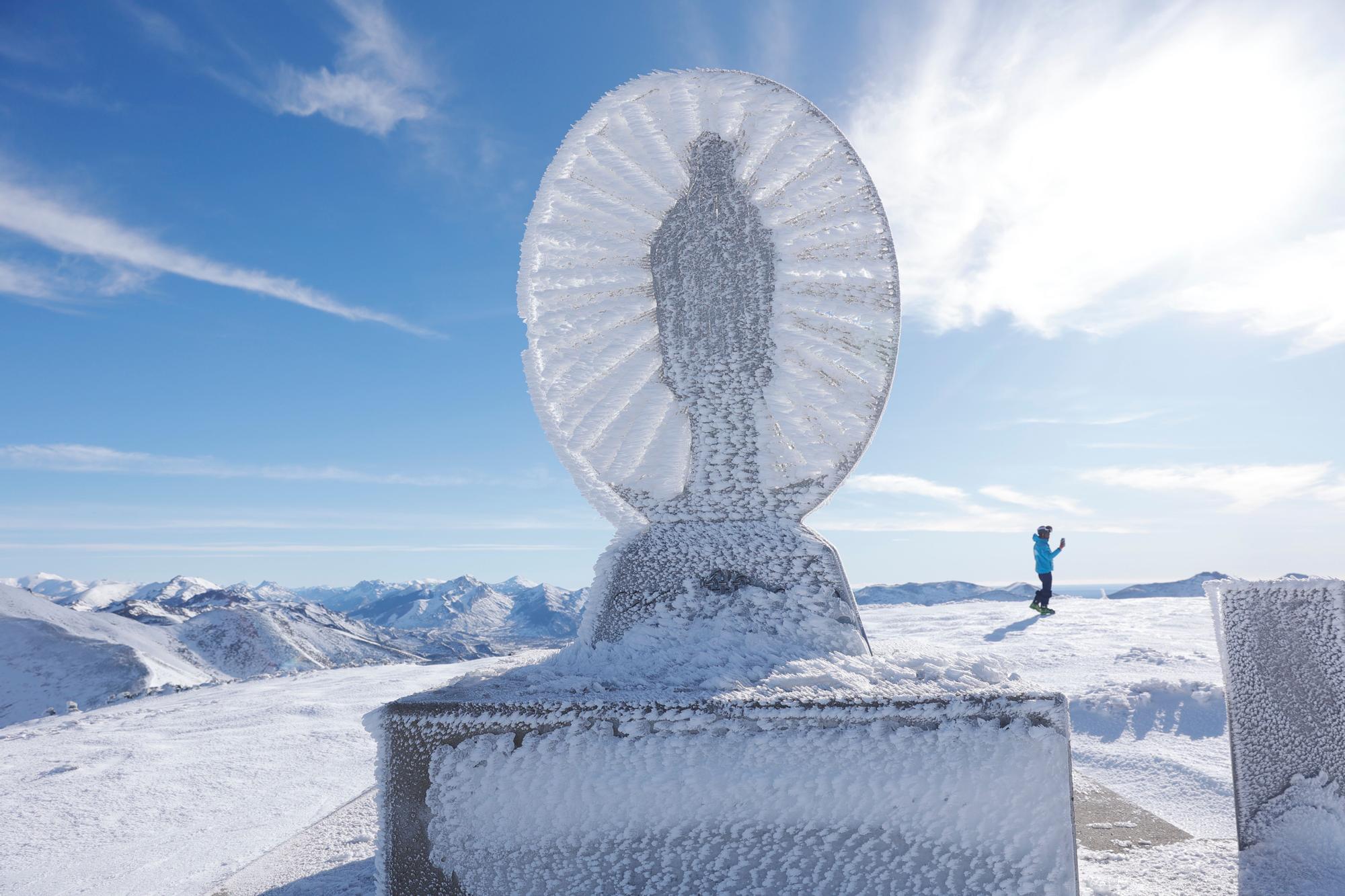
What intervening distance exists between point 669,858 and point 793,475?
4.01 feet

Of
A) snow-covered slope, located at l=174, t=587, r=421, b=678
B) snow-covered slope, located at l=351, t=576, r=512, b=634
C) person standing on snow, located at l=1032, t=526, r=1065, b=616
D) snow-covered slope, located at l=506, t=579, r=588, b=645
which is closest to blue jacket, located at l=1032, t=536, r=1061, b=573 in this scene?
person standing on snow, located at l=1032, t=526, r=1065, b=616

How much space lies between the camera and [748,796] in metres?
1.61

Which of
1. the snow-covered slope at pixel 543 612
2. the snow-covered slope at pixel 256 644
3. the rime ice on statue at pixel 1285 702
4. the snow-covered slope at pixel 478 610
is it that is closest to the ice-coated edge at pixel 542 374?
the rime ice on statue at pixel 1285 702

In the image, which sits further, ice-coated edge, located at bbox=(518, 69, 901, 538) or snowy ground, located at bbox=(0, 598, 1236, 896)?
snowy ground, located at bbox=(0, 598, 1236, 896)

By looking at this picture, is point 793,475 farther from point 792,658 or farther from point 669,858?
point 669,858

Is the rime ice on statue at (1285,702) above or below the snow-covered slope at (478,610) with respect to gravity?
above

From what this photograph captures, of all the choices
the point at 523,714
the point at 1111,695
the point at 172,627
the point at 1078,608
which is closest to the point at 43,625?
the point at 172,627

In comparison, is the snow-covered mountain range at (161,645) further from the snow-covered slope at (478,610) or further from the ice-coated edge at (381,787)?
the snow-covered slope at (478,610)

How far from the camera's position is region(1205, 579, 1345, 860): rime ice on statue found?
2352mm

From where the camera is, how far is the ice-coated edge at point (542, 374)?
2395 millimetres

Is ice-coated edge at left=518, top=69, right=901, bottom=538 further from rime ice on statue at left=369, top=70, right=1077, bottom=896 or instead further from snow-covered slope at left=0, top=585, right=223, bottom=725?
snow-covered slope at left=0, top=585, right=223, bottom=725

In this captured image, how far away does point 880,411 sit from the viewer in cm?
242

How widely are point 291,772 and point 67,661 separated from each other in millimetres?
10281

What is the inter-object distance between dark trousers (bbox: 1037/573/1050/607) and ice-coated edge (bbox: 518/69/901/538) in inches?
306
